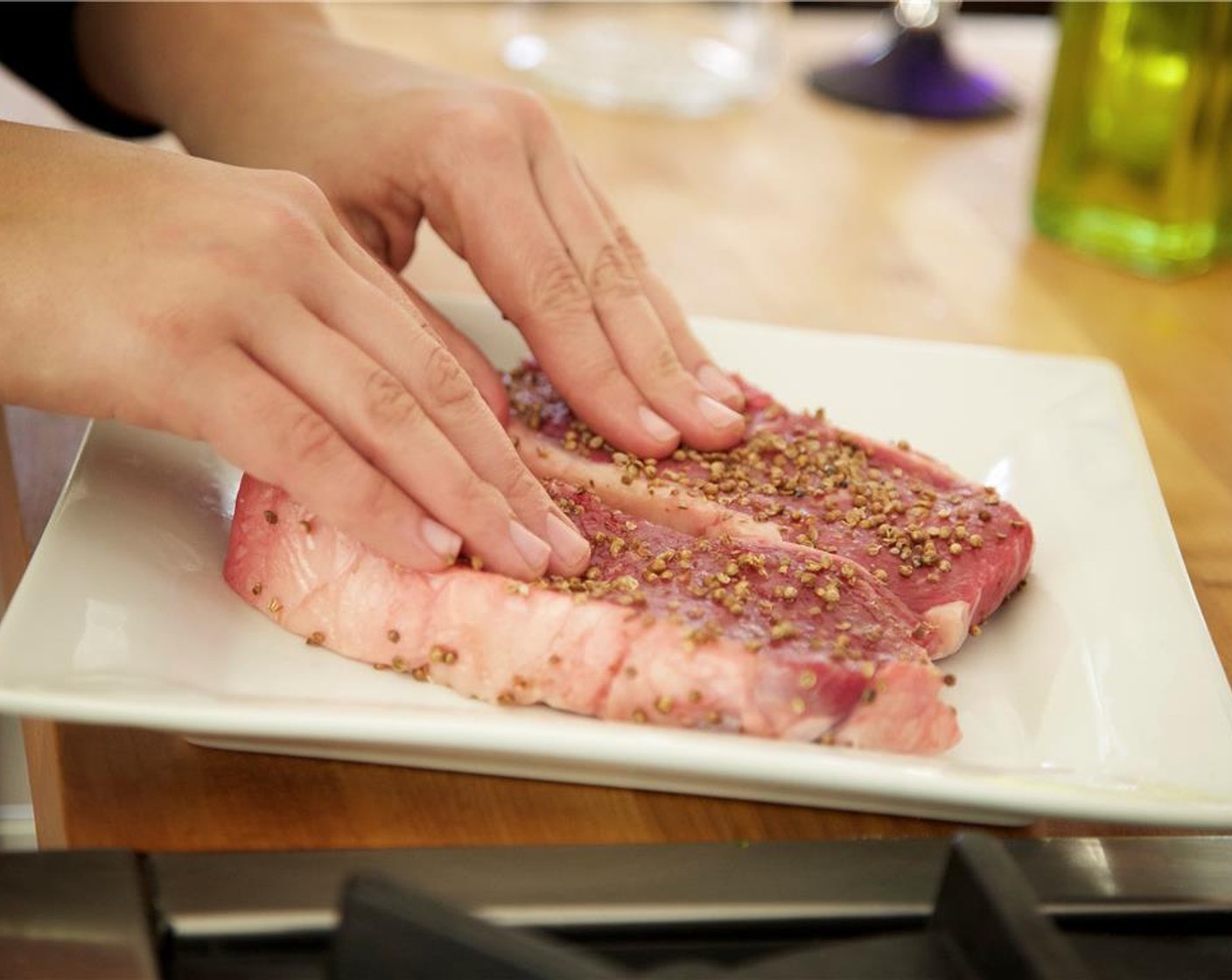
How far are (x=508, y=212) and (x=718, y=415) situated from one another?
252 millimetres

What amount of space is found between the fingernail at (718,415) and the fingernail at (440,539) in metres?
0.31

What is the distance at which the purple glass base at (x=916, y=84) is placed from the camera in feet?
8.04

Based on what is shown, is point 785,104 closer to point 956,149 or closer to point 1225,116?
point 956,149

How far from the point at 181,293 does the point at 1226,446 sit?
1.15 m

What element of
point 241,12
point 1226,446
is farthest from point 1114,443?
point 241,12

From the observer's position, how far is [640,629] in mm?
916

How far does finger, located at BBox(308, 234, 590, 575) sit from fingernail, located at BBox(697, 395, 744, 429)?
0.22 metres

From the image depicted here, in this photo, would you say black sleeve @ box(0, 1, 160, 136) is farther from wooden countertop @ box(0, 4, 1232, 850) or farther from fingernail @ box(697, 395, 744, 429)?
fingernail @ box(697, 395, 744, 429)

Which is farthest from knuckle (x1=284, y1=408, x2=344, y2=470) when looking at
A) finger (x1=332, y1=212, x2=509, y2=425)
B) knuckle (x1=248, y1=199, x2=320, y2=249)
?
finger (x1=332, y1=212, x2=509, y2=425)

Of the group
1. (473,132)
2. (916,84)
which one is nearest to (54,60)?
(473,132)

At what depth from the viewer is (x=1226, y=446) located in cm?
155

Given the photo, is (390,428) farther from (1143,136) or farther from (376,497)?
(1143,136)

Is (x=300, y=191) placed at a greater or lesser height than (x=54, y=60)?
greater

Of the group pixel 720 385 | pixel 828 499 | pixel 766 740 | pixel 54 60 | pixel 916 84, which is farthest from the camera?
pixel 916 84
